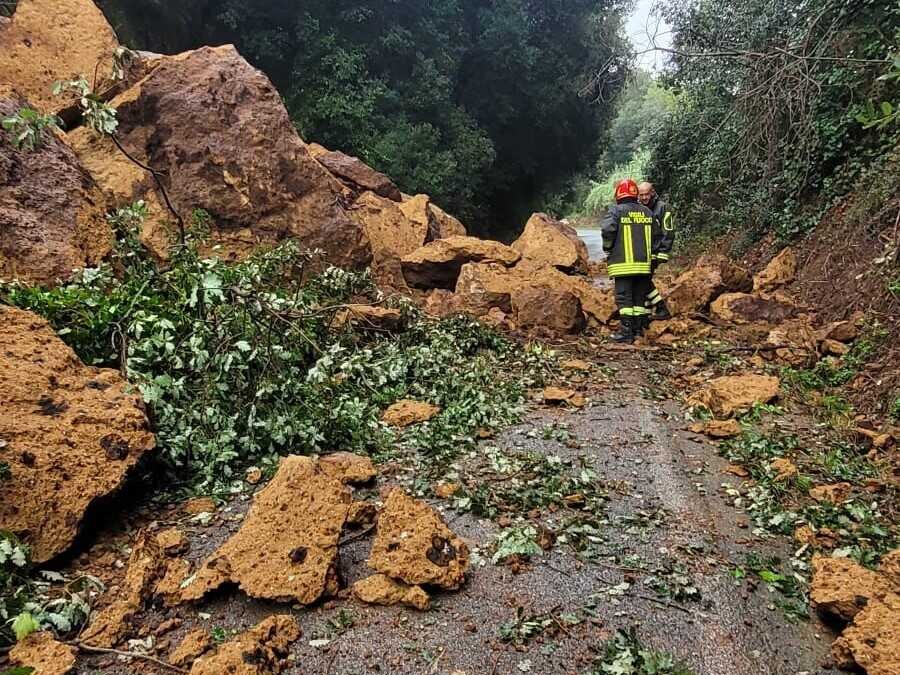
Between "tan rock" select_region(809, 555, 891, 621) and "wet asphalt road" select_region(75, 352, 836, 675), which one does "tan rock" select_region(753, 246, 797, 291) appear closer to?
"wet asphalt road" select_region(75, 352, 836, 675)

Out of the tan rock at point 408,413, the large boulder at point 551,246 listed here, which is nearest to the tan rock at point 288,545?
the tan rock at point 408,413

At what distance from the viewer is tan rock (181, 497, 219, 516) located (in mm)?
3236

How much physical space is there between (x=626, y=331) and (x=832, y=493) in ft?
12.9

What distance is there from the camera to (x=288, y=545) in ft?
8.37

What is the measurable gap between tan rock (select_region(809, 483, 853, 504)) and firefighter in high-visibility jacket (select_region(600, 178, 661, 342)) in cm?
381

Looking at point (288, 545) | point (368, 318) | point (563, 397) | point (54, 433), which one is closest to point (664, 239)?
point (563, 397)

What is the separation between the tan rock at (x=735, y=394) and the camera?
452cm

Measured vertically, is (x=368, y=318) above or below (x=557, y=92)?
below

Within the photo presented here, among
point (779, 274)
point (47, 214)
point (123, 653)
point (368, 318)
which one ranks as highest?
point (779, 274)

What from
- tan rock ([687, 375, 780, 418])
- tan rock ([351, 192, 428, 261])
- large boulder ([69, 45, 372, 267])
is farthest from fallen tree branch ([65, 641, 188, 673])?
tan rock ([351, 192, 428, 261])

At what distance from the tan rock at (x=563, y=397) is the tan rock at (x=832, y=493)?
1.80 meters

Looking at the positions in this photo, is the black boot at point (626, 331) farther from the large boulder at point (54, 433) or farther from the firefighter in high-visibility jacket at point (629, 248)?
the large boulder at point (54, 433)

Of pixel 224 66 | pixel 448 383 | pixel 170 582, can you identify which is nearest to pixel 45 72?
pixel 224 66

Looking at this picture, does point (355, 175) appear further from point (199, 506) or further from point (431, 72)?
point (199, 506)
